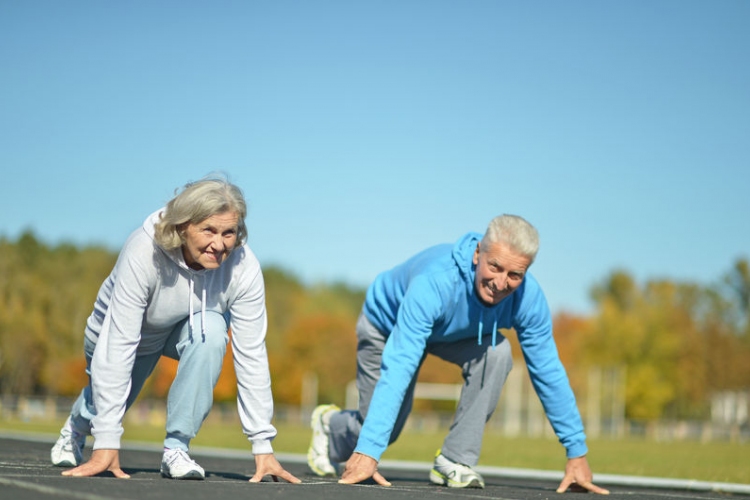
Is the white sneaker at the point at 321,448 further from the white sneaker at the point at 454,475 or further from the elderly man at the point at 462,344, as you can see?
the white sneaker at the point at 454,475

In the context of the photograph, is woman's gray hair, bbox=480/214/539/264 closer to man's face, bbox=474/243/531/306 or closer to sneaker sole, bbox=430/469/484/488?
man's face, bbox=474/243/531/306

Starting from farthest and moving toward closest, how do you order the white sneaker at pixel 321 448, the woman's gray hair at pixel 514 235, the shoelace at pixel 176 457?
the white sneaker at pixel 321 448, the woman's gray hair at pixel 514 235, the shoelace at pixel 176 457

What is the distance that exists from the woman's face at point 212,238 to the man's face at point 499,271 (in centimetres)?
136

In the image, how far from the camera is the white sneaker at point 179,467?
5129 mm

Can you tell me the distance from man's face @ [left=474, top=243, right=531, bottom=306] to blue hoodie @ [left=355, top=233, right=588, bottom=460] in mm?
225

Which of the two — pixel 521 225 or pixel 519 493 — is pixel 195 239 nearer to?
pixel 521 225

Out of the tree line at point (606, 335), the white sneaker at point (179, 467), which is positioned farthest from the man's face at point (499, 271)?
the tree line at point (606, 335)

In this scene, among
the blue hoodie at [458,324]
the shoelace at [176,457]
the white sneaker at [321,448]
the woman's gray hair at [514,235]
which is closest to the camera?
the shoelace at [176,457]

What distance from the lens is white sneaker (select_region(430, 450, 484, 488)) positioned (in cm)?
602

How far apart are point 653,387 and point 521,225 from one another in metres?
59.9

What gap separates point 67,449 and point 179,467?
1.20 meters

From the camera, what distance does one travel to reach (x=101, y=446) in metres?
4.89

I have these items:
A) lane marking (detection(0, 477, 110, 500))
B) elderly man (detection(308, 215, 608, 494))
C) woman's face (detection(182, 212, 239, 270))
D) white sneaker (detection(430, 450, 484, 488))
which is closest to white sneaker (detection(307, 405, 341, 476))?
elderly man (detection(308, 215, 608, 494))

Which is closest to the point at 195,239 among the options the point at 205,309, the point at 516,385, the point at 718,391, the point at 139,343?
the point at 205,309
